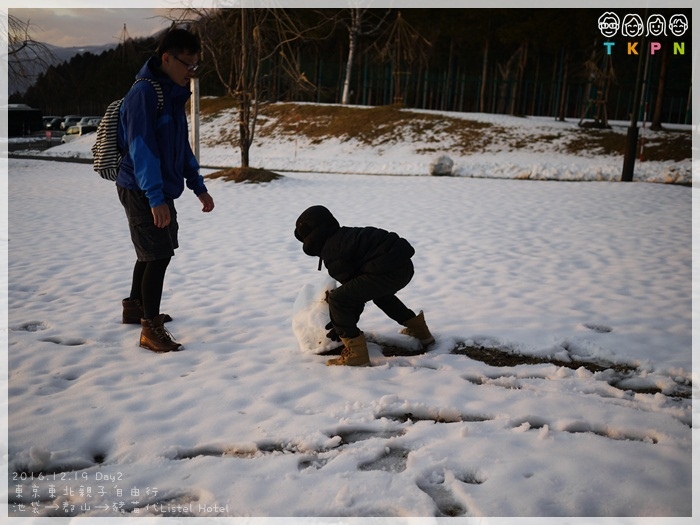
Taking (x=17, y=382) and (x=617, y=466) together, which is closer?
(x=617, y=466)

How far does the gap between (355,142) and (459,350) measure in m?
25.1

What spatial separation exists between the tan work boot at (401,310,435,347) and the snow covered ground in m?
0.11

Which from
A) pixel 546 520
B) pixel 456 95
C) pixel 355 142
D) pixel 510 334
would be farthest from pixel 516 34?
pixel 546 520

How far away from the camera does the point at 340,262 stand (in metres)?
3.62

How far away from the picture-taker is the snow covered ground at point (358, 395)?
237cm

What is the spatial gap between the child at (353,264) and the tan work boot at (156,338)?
1230 mm

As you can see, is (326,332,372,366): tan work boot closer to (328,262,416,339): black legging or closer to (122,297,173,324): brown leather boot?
(328,262,416,339): black legging

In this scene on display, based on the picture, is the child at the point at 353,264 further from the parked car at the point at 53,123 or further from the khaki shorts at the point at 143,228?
the parked car at the point at 53,123

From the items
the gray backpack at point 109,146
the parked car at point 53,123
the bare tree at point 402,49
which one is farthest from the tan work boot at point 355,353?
the parked car at point 53,123

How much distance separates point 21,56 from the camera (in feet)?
51.5

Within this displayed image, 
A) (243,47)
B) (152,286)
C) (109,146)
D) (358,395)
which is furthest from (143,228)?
(243,47)

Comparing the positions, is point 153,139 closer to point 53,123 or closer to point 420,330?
point 420,330

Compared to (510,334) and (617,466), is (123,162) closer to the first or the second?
(510,334)

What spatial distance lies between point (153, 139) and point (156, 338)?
1.41 meters
